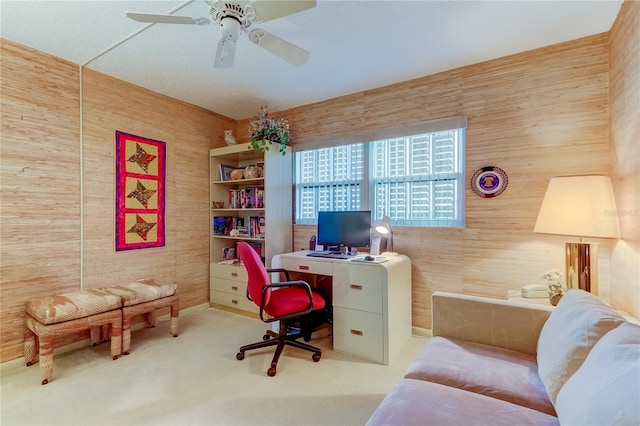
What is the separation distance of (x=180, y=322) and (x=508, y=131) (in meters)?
3.70

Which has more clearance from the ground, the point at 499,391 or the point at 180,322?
the point at 499,391

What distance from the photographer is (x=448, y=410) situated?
1.02 m

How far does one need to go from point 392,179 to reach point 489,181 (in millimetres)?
860

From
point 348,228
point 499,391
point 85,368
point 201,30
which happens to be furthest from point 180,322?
point 499,391

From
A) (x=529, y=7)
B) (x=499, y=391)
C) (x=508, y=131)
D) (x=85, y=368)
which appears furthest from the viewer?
(x=508, y=131)

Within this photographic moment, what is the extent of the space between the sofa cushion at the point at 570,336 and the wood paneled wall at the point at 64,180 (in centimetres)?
333

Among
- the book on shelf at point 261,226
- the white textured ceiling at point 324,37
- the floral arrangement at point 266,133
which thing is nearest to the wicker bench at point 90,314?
the book on shelf at point 261,226

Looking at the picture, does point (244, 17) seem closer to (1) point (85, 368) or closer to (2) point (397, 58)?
(2) point (397, 58)

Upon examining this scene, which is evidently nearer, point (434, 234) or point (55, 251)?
point (55, 251)

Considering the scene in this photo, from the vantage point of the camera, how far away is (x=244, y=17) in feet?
5.08

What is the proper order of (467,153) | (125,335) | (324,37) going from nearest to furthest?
(324,37) < (125,335) < (467,153)

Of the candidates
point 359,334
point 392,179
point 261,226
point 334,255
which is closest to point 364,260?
point 334,255

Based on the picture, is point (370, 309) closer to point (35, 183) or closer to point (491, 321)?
point (491, 321)

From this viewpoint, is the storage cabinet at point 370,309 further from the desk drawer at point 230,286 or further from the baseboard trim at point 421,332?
the desk drawer at point 230,286
